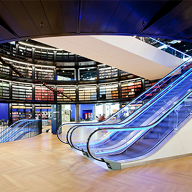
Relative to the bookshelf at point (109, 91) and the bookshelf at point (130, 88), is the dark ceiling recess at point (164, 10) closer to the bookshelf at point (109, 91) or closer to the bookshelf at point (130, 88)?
the bookshelf at point (130, 88)

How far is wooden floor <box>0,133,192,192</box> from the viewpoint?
2828 mm

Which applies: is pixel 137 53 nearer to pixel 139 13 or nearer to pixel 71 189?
pixel 139 13

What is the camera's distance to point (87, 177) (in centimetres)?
333

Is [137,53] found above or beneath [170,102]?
above

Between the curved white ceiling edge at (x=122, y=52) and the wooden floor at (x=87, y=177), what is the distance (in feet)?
11.4

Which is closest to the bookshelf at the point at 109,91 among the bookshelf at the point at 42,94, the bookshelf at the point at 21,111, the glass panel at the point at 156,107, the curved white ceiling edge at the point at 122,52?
the bookshelf at the point at 42,94

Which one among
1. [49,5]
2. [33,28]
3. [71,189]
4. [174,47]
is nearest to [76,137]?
[71,189]

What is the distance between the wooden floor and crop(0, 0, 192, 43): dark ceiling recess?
2.33 meters

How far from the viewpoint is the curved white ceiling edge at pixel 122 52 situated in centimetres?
580

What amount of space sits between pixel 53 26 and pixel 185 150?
4053 mm

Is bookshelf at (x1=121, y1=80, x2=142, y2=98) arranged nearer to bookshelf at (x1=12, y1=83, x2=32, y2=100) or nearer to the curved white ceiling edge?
the curved white ceiling edge

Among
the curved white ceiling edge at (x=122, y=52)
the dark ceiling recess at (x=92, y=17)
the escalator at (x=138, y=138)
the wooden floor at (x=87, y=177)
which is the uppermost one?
the curved white ceiling edge at (x=122, y=52)

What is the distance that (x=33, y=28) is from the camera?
8.45 ft

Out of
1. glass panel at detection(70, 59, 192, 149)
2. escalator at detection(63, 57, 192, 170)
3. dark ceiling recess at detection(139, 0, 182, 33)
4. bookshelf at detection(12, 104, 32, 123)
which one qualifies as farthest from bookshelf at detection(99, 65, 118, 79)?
dark ceiling recess at detection(139, 0, 182, 33)
